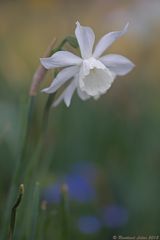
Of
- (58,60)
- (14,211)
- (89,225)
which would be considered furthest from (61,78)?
(89,225)

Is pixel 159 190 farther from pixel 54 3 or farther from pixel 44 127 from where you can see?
pixel 54 3

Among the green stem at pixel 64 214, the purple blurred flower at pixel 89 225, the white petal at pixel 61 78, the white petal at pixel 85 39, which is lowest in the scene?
the purple blurred flower at pixel 89 225

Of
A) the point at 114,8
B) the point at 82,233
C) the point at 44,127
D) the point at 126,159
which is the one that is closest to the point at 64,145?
the point at 126,159

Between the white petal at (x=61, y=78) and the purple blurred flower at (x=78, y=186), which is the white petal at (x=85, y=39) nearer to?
the white petal at (x=61, y=78)

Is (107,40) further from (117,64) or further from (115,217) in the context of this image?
(115,217)

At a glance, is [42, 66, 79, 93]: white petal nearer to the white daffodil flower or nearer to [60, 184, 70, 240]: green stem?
the white daffodil flower

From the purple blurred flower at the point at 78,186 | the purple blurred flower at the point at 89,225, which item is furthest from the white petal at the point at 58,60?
the purple blurred flower at the point at 78,186
